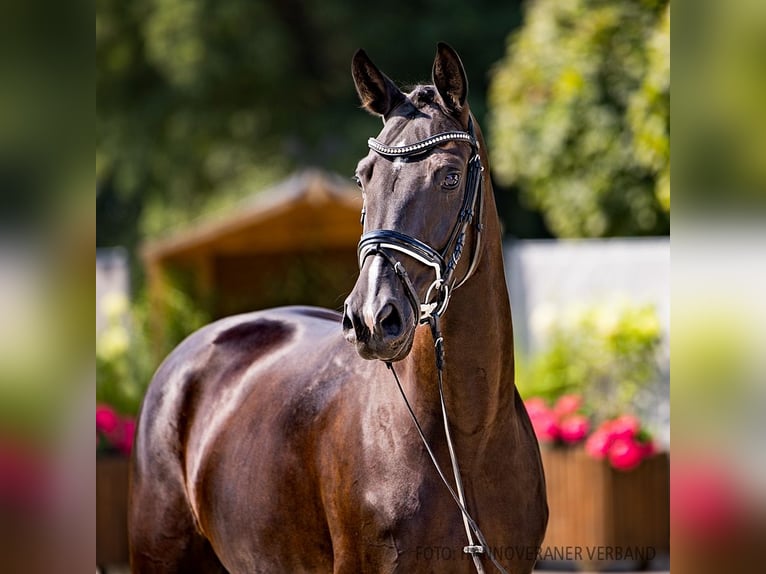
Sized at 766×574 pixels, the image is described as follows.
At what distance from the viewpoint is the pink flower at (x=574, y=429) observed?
302 inches

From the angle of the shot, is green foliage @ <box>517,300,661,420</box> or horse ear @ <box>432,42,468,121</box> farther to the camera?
green foliage @ <box>517,300,661,420</box>

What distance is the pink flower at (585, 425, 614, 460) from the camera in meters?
7.46

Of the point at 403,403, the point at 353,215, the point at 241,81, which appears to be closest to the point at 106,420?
the point at 353,215

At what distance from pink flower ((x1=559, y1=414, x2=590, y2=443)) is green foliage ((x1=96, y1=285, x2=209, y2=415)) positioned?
332 centimetres

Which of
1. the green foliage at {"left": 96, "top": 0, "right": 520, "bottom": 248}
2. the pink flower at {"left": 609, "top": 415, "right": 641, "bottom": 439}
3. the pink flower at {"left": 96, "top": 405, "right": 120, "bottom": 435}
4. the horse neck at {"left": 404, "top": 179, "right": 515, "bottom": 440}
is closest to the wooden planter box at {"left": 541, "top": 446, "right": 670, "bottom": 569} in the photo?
the pink flower at {"left": 609, "top": 415, "right": 641, "bottom": 439}

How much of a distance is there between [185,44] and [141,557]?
17366mm

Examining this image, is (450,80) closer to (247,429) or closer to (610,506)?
(247,429)

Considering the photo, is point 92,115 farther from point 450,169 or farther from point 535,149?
point 535,149

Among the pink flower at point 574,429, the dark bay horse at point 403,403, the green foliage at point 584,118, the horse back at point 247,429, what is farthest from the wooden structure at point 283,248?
the dark bay horse at point 403,403

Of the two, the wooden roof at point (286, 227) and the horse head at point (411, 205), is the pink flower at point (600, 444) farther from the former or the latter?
the horse head at point (411, 205)

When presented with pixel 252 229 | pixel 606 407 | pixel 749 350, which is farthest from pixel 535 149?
pixel 749 350

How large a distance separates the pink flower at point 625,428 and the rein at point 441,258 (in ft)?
15.8

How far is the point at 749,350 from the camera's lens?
4.33 feet

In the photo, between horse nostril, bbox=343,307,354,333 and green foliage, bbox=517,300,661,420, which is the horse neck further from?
green foliage, bbox=517,300,661,420
